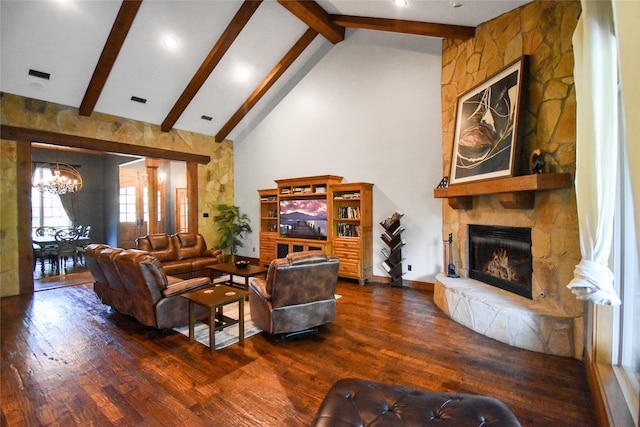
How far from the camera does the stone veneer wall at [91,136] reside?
501 cm

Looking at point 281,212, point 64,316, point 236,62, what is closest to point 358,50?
point 236,62

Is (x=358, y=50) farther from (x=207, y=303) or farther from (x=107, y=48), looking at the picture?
(x=207, y=303)

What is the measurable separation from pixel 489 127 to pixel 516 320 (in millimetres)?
2246

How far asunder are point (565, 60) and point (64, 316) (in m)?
6.56

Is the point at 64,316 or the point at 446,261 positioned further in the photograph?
the point at 446,261

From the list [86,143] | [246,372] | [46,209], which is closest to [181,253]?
[86,143]

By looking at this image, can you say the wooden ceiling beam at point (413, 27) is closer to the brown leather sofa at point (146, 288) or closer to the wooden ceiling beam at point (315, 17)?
the wooden ceiling beam at point (315, 17)

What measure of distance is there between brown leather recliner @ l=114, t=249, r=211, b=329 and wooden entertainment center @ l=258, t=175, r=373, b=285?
300cm

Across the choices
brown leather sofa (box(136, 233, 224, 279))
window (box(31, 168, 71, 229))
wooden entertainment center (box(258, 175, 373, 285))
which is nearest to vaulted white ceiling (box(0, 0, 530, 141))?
wooden entertainment center (box(258, 175, 373, 285))

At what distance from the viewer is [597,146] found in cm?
180

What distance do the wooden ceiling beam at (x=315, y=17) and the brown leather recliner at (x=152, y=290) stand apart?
4.48 meters

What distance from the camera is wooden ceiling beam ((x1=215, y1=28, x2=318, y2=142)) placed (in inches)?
239

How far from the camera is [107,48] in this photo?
15.9 ft

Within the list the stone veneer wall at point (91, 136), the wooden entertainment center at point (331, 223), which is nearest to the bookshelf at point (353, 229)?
the wooden entertainment center at point (331, 223)
